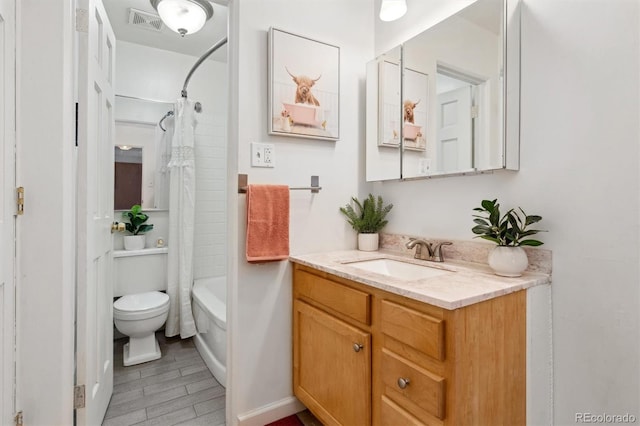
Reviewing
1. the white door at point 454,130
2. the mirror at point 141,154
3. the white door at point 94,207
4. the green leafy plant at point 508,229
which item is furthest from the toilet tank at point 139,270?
the green leafy plant at point 508,229

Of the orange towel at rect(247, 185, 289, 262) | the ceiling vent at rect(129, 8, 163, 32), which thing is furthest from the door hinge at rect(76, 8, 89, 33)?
the ceiling vent at rect(129, 8, 163, 32)

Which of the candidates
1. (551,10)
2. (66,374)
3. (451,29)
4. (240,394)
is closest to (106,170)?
(66,374)

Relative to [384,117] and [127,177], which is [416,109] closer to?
[384,117]

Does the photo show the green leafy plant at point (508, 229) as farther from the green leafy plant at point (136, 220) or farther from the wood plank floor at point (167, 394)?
the green leafy plant at point (136, 220)

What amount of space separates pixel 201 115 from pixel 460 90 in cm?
236

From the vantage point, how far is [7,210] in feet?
3.73

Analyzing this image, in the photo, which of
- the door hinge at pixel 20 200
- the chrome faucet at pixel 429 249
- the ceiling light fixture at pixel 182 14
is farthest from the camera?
the ceiling light fixture at pixel 182 14

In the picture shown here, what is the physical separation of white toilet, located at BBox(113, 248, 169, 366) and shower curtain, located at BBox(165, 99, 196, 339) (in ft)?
0.47

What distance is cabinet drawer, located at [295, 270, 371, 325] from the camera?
126 centimetres

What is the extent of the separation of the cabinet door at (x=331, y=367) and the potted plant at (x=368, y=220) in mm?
534

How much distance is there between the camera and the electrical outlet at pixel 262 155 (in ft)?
5.31

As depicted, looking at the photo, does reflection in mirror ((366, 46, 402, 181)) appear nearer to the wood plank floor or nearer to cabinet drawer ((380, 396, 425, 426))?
cabinet drawer ((380, 396, 425, 426))

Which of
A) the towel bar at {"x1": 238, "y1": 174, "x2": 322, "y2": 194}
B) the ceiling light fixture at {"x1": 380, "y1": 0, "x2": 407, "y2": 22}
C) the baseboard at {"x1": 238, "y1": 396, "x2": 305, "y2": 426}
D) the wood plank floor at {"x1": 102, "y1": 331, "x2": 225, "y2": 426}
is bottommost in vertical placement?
the wood plank floor at {"x1": 102, "y1": 331, "x2": 225, "y2": 426}

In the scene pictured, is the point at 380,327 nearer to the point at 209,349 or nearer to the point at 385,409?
the point at 385,409
